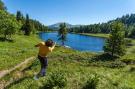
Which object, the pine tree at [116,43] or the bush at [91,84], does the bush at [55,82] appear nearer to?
the bush at [91,84]

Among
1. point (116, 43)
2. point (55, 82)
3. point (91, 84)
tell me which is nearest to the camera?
point (55, 82)

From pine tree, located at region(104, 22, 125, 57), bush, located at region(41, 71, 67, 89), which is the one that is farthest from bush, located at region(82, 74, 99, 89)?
pine tree, located at region(104, 22, 125, 57)

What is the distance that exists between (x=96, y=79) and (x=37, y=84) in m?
4.59

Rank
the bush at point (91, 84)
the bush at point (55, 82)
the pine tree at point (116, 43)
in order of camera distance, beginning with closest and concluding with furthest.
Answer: the bush at point (55, 82) → the bush at point (91, 84) → the pine tree at point (116, 43)

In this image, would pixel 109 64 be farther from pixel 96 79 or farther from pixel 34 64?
pixel 96 79

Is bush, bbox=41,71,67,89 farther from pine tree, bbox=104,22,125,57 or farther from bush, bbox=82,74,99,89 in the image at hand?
pine tree, bbox=104,22,125,57

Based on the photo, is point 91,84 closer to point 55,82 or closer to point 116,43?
point 55,82

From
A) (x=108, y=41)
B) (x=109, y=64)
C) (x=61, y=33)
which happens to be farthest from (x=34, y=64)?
(x=61, y=33)

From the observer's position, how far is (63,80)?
18516 mm

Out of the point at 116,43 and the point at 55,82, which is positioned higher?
the point at 55,82

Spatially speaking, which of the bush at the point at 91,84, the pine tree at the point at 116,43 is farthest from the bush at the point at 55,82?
the pine tree at the point at 116,43

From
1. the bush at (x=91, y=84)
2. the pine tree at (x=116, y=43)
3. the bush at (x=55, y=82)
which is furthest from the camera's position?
the pine tree at (x=116, y=43)

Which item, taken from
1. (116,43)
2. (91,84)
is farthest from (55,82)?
(116,43)

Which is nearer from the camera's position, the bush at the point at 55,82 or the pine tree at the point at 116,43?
the bush at the point at 55,82
